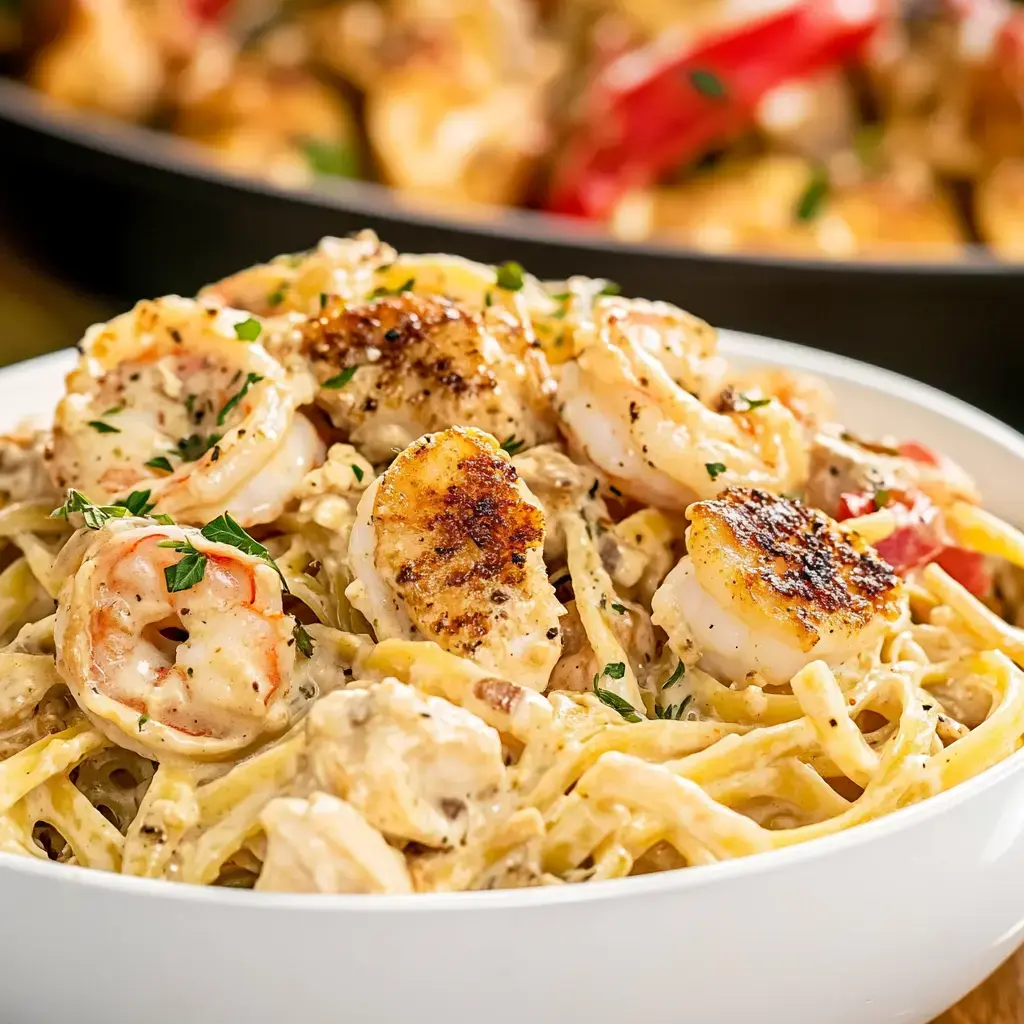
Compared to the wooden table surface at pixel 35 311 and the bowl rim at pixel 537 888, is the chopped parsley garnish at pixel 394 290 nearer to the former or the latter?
the bowl rim at pixel 537 888

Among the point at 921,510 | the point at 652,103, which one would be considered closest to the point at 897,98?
the point at 652,103

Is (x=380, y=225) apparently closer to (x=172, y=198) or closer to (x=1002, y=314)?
(x=172, y=198)

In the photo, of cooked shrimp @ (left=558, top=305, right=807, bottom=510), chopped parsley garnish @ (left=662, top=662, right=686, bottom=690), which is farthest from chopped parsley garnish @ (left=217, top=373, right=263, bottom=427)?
chopped parsley garnish @ (left=662, top=662, right=686, bottom=690)

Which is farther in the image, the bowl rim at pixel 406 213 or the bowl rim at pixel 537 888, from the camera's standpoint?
the bowl rim at pixel 406 213

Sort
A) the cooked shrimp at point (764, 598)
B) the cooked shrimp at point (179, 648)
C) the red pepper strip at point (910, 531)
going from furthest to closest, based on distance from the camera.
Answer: the red pepper strip at point (910, 531), the cooked shrimp at point (764, 598), the cooked shrimp at point (179, 648)

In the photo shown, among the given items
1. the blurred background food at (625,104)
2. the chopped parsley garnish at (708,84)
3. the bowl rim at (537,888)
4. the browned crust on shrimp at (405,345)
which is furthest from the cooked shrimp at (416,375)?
the chopped parsley garnish at (708,84)

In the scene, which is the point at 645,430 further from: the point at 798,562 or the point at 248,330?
the point at 248,330

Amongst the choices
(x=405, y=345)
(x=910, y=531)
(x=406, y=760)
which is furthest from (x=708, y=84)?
A: (x=406, y=760)
